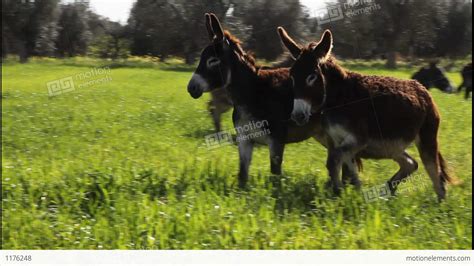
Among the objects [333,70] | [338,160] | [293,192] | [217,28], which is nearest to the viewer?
[338,160]

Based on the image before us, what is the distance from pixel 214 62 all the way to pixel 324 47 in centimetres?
162

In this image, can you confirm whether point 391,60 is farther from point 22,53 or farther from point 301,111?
point 22,53

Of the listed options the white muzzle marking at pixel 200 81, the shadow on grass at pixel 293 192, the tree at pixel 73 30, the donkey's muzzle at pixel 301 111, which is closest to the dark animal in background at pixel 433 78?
the shadow on grass at pixel 293 192

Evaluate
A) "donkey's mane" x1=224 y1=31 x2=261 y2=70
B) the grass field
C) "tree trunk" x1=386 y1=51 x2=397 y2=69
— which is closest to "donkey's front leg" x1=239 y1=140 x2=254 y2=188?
the grass field

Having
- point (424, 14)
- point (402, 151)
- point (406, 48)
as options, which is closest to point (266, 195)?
point (402, 151)

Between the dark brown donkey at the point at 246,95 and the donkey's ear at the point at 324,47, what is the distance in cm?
112

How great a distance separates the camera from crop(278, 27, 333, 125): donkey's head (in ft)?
22.2

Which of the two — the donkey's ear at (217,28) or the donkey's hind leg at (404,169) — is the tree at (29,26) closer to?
the donkey's ear at (217,28)

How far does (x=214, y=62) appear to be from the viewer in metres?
7.77

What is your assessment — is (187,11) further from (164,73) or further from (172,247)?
(172,247)

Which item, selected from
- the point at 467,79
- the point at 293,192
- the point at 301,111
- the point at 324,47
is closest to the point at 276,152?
the point at 293,192

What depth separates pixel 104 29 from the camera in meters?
35.8

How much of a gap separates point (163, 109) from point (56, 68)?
1424cm

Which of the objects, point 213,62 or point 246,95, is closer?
point 213,62
